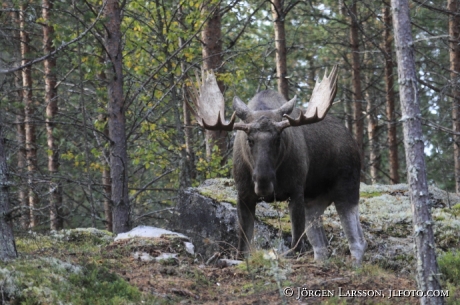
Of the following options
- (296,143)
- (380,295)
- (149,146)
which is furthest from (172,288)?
(149,146)

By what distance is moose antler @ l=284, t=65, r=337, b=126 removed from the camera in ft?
28.9

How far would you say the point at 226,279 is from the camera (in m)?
7.74

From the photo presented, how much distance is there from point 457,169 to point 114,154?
10.6 m

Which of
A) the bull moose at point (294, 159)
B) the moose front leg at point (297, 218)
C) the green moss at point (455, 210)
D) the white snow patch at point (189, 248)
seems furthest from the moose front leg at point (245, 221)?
the green moss at point (455, 210)

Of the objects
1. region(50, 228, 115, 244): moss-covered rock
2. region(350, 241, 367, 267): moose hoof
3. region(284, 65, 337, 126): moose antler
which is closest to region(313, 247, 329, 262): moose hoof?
region(350, 241, 367, 267): moose hoof

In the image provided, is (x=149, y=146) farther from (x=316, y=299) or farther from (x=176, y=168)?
(x=316, y=299)

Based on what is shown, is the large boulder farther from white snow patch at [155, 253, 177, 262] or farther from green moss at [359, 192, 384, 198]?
green moss at [359, 192, 384, 198]

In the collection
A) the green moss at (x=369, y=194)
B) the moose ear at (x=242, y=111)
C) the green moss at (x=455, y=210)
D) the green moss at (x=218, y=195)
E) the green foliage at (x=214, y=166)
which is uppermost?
the moose ear at (x=242, y=111)

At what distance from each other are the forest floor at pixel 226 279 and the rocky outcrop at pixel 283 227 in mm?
1486

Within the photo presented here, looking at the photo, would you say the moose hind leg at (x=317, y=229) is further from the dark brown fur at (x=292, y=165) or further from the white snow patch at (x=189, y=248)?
the white snow patch at (x=189, y=248)

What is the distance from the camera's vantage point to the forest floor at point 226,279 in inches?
259

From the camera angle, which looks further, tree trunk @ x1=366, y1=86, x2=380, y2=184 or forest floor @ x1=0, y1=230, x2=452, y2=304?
tree trunk @ x1=366, y1=86, x2=380, y2=184

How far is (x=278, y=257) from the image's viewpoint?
7.71 m

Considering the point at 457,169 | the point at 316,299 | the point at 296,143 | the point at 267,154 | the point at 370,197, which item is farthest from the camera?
the point at 457,169
